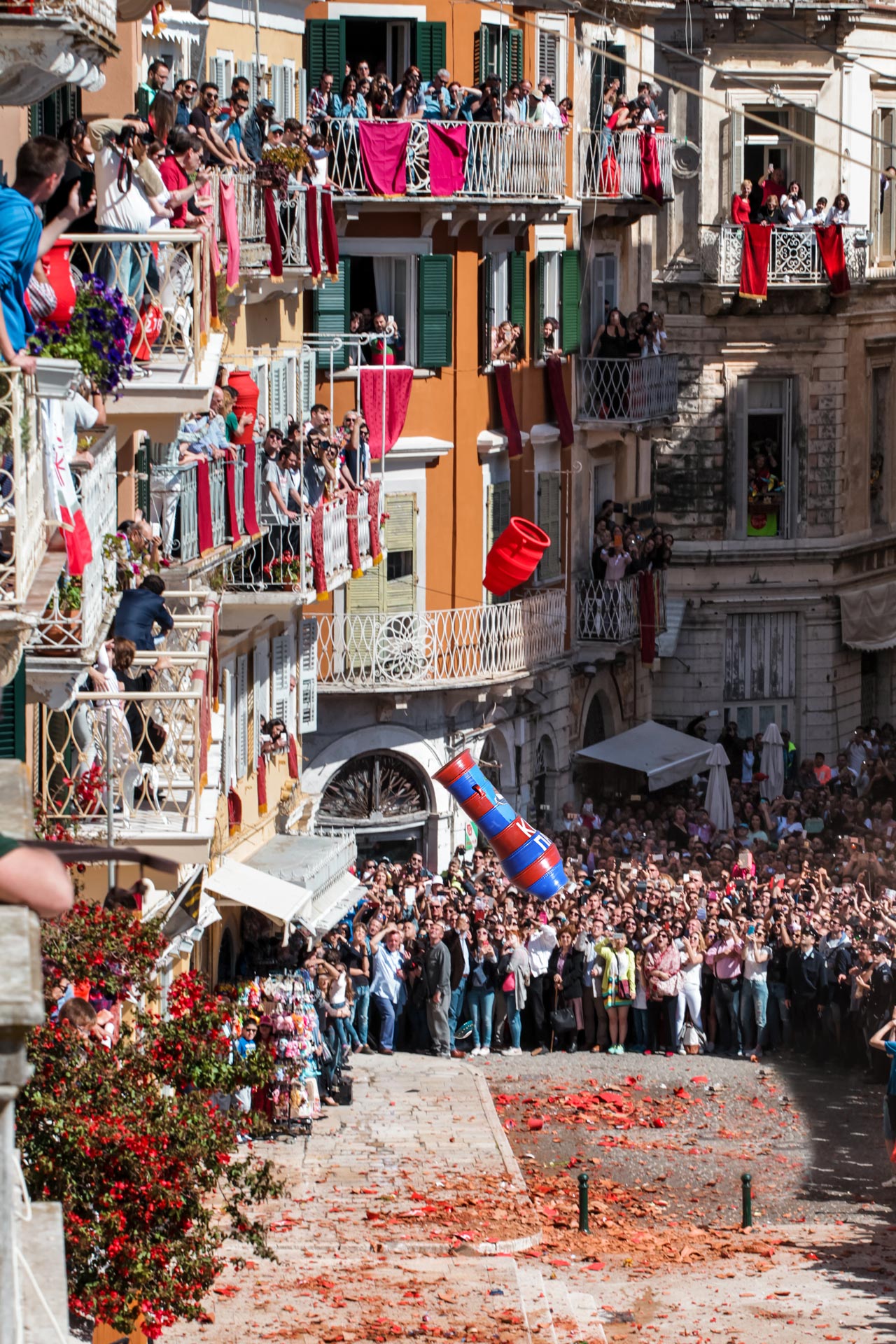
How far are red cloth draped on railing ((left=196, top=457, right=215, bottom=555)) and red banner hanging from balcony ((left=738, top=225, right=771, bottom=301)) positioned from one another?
879 inches

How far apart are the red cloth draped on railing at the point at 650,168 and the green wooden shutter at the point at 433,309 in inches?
239

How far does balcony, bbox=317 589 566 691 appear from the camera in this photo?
112ft

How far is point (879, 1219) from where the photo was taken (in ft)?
72.0

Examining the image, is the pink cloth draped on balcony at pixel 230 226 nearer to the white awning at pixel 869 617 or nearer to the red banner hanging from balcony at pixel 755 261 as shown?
the red banner hanging from balcony at pixel 755 261

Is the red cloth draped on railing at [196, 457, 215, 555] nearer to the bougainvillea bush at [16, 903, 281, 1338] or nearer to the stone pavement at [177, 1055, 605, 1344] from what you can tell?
the stone pavement at [177, 1055, 605, 1344]

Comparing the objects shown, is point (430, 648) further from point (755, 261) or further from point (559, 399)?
point (755, 261)

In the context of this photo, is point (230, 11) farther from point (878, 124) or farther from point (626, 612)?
point (878, 124)

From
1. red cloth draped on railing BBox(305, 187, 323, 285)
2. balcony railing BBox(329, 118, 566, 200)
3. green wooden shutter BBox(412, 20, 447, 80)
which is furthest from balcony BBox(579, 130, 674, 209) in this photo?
red cloth draped on railing BBox(305, 187, 323, 285)

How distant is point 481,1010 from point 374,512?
6.53 metres

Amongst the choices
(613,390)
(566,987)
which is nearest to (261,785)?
(566,987)

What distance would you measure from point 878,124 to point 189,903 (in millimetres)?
28978

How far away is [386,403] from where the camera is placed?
33250 mm

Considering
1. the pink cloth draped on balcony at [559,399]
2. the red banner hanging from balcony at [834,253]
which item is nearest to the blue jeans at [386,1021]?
the pink cloth draped on balcony at [559,399]

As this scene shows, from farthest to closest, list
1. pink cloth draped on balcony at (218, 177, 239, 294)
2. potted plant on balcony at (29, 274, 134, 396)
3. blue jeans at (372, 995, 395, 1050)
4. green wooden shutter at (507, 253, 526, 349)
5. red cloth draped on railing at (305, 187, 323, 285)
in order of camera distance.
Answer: green wooden shutter at (507, 253, 526, 349), red cloth draped on railing at (305, 187, 323, 285), blue jeans at (372, 995, 395, 1050), pink cloth draped on balcony at (218, 177, 239, 294), potted plant on balcony at (29, 274, 134, 396)
